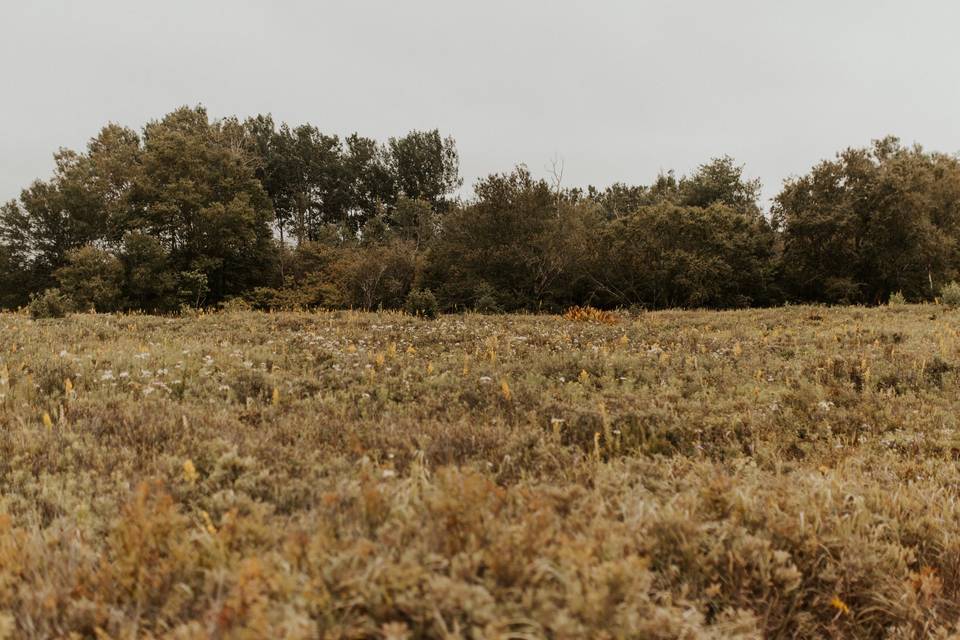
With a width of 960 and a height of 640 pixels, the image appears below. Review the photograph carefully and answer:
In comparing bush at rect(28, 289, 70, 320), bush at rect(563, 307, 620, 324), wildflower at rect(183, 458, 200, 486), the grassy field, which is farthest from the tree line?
wildflower at rect(183, 458, 200, 486)

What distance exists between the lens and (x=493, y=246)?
31922mm

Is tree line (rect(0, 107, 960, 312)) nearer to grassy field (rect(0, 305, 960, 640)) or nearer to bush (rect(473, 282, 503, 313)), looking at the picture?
bush (rect(473, 282, 503, 313))

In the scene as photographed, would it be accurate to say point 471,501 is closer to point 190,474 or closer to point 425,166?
point 190,474

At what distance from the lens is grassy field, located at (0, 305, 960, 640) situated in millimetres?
1795

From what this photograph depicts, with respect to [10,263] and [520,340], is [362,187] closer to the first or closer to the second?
[10,263]

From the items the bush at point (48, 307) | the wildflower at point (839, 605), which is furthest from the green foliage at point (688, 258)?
the wildflower at point (839, 605)

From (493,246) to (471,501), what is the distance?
3021 centimetres

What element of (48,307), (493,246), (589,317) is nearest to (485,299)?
(493,246)

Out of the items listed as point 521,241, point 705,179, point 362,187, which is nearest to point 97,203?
point 362,187

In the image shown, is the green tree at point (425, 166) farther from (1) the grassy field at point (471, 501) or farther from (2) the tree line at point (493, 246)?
(1) the grassy field at point (471, 501)

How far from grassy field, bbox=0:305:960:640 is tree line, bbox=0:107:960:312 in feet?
70.7

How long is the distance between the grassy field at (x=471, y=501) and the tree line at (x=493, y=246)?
21.6m

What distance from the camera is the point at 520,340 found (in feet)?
34.1

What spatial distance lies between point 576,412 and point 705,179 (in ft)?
148
